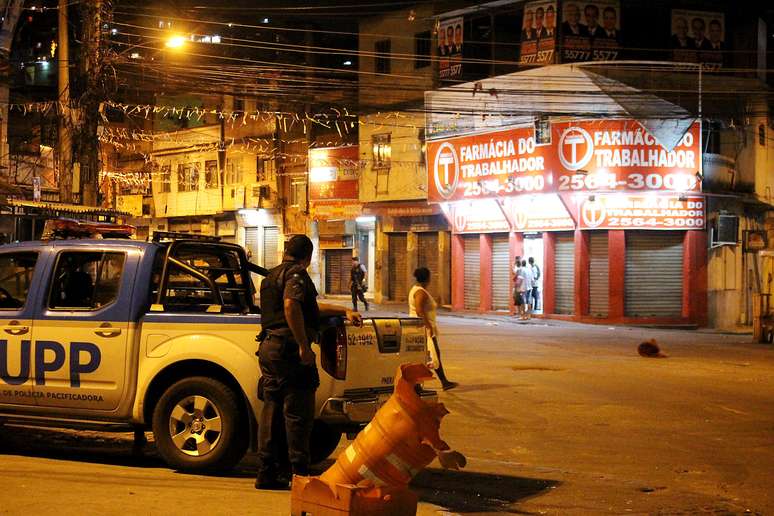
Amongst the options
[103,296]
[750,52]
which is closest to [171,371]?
[103,296]

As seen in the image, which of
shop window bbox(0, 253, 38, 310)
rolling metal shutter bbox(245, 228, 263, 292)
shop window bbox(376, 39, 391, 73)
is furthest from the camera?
rolling metal shutter bbox(245, 228, 263, 292)

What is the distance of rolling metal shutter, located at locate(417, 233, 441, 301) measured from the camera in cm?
3741

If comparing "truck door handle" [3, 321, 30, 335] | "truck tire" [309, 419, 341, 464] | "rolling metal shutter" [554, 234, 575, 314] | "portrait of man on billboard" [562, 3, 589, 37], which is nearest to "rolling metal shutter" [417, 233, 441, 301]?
"rolling metal shutter" [554, 234, 575, 314]

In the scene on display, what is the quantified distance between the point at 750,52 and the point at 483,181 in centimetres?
1022

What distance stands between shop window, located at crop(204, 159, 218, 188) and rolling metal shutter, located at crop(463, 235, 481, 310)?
18161 mm

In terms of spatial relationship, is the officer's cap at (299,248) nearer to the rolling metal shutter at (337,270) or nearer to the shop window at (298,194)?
the rolling metal shutter at (337,270)

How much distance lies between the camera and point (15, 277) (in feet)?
28.8

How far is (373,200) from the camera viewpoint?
1583 inches

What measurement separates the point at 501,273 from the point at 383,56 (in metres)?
11.9

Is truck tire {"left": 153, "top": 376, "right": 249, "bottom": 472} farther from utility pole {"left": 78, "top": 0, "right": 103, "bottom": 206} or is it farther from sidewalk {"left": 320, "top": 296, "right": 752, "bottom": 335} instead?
sidewalk {"left": 320, "top": 296, "right": 752, "bottom": 335}

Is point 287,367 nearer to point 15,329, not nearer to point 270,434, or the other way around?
point 270,434

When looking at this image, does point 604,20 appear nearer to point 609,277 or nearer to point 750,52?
point 750,52

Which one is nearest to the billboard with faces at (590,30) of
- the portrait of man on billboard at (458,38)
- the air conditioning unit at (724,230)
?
the portrait of man on billboard at (458,38)

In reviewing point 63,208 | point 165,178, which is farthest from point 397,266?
point 63,208
